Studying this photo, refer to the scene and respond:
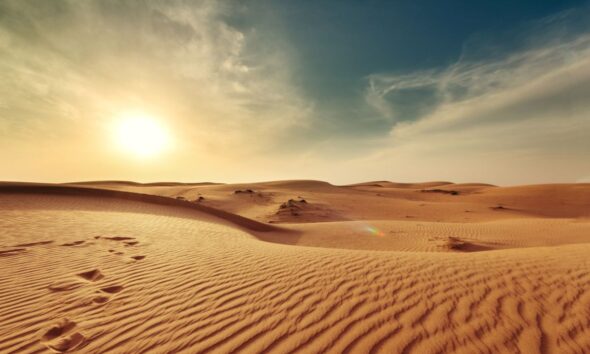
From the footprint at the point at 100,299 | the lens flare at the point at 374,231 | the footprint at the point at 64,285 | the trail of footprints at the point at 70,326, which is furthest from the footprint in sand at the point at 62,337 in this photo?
the lens flare at the point at 374,231

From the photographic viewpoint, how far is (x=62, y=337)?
8.68 feet

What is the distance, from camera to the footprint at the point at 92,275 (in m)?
4.20

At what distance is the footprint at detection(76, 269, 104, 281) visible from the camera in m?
4.20

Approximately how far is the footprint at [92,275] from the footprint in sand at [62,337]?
1.40m

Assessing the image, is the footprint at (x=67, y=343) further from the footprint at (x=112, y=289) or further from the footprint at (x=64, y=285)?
the footprint at (x=64, y=285)

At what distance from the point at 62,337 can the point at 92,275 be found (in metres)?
1.97

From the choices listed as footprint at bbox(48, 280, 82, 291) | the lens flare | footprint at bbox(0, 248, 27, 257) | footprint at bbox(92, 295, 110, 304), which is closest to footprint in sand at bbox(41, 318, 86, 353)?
footprint at bbox(92, 295, 110, 304)

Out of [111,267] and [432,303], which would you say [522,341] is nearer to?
[432,303]

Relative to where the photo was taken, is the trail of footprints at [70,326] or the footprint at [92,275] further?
the footprint at [92,275]

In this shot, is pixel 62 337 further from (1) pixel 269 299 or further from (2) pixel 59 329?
(1) pixel 269 299

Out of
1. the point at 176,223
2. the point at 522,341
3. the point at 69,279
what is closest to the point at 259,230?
the point at 176,223

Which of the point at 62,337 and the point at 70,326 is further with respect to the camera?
the point at 70,326

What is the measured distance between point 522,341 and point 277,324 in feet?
7.64

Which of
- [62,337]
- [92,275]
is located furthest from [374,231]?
→ [62,337]
